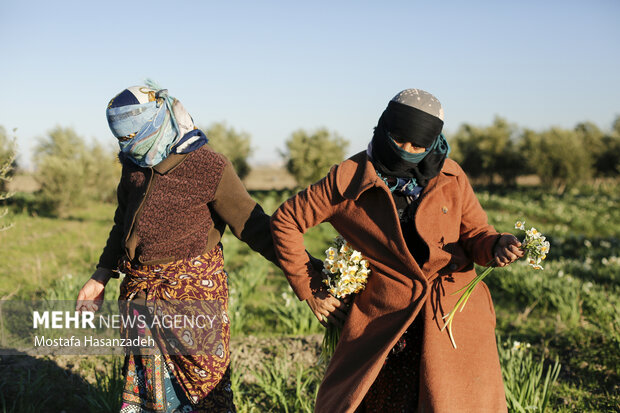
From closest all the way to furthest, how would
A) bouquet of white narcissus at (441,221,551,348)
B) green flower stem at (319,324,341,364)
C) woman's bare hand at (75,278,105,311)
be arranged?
bouquet of white narcissus at (441,221,551,348)
green flower stem at (319,324,341,364)
woman's bare hand at (75,278,105,311)

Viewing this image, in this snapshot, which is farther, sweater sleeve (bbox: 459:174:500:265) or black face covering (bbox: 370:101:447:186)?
sweater sleeve (bbox: 459:174:500:265)

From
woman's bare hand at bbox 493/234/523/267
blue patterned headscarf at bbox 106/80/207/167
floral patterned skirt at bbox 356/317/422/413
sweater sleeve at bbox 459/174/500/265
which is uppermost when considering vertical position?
blue patterned headscarf at bbox 106/80/207/167

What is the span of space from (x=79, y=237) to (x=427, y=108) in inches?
324

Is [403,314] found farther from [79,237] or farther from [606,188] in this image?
[606,188]

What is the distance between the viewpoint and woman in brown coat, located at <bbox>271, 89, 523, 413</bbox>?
1.73 metres

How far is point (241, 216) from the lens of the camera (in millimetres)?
2107

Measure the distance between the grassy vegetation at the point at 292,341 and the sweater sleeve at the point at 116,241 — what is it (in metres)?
0.73

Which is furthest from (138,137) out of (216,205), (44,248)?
(44,248)

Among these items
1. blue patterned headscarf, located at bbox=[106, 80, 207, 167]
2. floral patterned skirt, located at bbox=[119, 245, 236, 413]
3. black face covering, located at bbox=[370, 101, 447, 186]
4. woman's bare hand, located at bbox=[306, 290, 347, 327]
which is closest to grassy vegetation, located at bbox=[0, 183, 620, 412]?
floral patterned skirt, located at bbox=[119, 245, 236, 413]

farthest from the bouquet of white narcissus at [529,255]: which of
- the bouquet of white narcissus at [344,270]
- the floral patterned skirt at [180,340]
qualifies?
the floral patterned skirt at [180,340]

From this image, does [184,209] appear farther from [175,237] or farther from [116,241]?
[116,241]

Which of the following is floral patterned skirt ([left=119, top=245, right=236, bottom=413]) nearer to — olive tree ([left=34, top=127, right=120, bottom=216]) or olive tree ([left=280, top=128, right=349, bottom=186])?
olive tree ([left=34, top=127, right=120, bottom=216])

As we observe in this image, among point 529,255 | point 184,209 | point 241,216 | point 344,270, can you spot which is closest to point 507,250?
point 529,255

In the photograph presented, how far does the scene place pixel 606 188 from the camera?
A: 20531 millimetres
